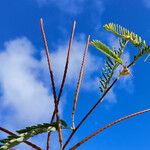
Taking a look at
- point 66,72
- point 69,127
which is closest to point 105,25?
point 66,72

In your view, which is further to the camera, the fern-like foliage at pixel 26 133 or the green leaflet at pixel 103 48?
the green leaflet at pixel 103 48

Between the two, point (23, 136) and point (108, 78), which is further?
point (108, 78)

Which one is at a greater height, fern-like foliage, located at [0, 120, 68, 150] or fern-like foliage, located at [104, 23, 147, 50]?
fern-like foliage, located at [104, 23, 147, 50]

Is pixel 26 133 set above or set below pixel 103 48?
below

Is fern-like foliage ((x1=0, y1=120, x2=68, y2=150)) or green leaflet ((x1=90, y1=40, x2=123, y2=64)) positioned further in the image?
green leaflet ((x1=90, y1=40, x2=123, y2=64))

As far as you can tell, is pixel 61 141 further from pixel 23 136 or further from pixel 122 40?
pixel 122 40

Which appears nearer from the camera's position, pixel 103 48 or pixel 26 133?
pixel 26 133

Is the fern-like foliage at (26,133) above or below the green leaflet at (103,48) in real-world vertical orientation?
below

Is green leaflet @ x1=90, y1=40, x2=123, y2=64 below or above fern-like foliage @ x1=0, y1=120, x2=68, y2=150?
above
